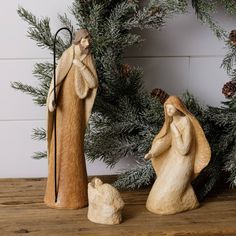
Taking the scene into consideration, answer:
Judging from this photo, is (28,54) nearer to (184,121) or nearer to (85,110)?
(85,110)

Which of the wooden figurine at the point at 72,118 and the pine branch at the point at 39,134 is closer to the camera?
the wooden figurine at the point at 72,118

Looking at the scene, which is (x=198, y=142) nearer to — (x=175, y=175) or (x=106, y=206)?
(x=175, y=175)

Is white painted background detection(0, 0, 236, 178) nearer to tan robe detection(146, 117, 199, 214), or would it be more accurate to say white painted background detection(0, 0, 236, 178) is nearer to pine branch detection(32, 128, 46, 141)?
pine branch detection(32, 128, 46, 141)

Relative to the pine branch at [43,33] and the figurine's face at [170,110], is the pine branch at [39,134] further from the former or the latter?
the figurine's face at [170,110]

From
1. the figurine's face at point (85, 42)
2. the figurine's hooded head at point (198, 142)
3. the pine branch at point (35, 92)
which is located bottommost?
the figurine's hooded head at point (198, 142)

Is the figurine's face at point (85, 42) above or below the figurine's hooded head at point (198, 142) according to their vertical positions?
above

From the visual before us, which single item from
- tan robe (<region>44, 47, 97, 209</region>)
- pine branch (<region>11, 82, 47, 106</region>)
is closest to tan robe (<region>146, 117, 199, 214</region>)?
tan robe (<region>44, 47, 97, 209</region>)

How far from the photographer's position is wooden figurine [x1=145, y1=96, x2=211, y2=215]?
83cm

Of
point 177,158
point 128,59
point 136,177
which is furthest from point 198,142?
point 128,59

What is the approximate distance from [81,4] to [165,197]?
0.38 meters

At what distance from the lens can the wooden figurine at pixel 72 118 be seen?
82 cm

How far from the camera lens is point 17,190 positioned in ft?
3.18

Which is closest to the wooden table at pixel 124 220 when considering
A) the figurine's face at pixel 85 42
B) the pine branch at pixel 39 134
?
the pine branch at pixel 39 134

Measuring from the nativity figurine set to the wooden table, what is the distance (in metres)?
0.02
